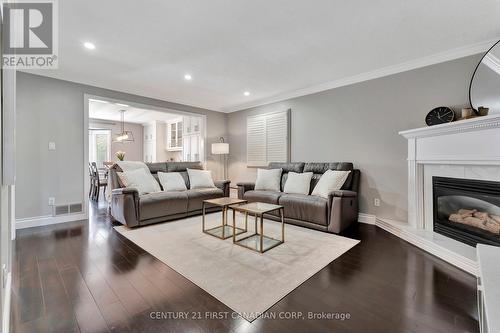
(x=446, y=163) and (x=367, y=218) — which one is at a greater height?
(x=446, y=163)

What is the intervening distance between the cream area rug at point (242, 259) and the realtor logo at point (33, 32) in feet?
6.88

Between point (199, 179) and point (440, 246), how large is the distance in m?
3.83

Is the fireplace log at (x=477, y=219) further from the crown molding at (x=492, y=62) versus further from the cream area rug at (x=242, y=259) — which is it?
the crown molding at (x=492, y=62)

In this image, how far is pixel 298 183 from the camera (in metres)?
4.10

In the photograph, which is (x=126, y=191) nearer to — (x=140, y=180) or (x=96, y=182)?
(x=140, y=180)

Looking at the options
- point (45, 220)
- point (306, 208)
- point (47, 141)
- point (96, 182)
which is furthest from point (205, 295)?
point (96, 182)

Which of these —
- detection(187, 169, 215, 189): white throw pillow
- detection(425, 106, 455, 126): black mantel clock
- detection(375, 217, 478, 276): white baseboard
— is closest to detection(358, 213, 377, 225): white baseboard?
detection(375, 217, 478, 276): white baseboard

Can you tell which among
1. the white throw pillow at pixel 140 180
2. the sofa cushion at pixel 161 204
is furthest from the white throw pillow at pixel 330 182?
the white throw pillow at pixel 140 180

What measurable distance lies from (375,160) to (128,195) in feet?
12.8

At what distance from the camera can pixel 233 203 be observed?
311 cm

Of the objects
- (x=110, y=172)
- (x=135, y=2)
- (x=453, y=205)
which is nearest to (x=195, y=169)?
(x=110, y=172)

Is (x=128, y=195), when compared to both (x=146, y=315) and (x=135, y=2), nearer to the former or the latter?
(x=146, y=315)

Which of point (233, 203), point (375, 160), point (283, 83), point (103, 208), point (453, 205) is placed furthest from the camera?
point (103, 208)

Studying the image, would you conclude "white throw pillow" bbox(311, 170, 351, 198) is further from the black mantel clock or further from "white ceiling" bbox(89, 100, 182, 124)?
"white ceiling" bbox(89, 100, 182, 124)
